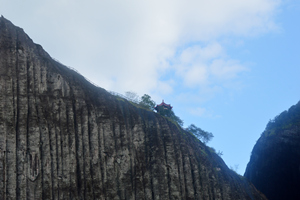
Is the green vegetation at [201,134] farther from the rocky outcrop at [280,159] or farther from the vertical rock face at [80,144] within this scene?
the vertical rock face at [80,144]

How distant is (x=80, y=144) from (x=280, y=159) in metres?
24.6

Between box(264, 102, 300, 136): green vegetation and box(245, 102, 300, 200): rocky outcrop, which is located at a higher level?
box(264, 102, 300, 136): green vegetation

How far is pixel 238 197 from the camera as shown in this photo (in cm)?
3189

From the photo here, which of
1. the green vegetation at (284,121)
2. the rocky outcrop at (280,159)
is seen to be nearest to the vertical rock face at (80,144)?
the rocky outcrop at (280,159)

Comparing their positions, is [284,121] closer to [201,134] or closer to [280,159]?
[280,159]

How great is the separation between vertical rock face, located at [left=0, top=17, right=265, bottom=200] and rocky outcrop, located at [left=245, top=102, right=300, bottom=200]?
8371mm

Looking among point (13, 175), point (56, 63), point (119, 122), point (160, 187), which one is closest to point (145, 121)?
point (119, 122)

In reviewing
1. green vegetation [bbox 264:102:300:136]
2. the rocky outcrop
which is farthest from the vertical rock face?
green vegetation [bbox 264:102:300:136]

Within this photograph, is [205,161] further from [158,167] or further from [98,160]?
[98,160]

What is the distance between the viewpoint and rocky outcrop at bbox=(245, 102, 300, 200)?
38.4 m

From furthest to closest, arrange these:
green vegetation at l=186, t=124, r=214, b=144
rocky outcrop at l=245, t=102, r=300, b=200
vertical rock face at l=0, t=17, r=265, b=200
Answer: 1. green vegetation at l=186, t=124, r=214, b=144
2. rocky outcrop at l=245, t=102, r=300, b=200
3. vertical rock face at l=0, t=17, r=265, b=200

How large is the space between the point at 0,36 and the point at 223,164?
24024mm

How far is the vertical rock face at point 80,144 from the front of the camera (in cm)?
2409

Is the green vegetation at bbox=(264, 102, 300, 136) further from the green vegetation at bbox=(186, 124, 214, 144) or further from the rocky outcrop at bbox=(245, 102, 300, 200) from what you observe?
the green vegetation at bbox=(186, 124, 214, 144)
